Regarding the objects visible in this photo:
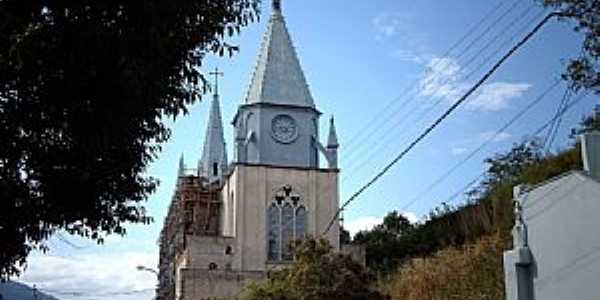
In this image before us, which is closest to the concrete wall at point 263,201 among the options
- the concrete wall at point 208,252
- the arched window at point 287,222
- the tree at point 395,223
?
the concrete wall at point 208,252

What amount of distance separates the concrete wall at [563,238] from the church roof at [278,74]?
4496 centimetres

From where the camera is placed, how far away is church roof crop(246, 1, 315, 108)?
60.0 m

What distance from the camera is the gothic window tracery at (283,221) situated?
57094mm

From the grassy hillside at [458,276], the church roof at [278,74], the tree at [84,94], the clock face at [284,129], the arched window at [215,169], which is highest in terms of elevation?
the church roof at [278,74]

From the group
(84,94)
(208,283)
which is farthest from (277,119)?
(84,94)

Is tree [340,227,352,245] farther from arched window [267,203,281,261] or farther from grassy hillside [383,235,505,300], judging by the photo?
grassy hillside [383,235,505,300]

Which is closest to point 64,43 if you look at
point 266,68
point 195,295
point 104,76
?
point 104,76

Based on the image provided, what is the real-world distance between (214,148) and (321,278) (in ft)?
161

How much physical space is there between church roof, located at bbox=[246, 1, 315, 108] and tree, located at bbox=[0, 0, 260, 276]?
50931 millimetres

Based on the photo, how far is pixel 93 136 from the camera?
7.84m

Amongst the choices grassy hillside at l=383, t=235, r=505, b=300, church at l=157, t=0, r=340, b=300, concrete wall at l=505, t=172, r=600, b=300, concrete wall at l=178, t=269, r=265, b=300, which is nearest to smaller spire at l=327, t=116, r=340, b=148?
church at l=157, t=0, r=340, b=300

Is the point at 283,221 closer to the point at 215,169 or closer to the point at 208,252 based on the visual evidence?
the point at 208,252

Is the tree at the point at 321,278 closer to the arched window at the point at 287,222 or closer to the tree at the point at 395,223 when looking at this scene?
the arched window at the point at 287,222

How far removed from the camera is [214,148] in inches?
3017
